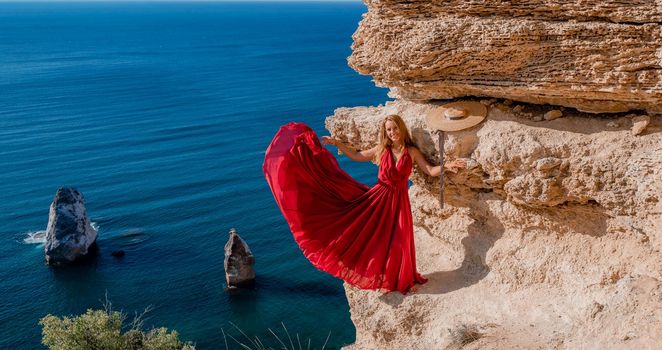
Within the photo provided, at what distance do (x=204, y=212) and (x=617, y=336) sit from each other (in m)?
42.1

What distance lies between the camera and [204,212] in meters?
48.1

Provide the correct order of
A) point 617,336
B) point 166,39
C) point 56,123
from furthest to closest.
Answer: point 166,39 → point 56,123 → point 617,336

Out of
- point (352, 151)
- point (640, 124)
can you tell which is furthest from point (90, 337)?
point (640, 124)

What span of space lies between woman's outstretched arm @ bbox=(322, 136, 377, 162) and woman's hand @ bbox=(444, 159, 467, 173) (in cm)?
138

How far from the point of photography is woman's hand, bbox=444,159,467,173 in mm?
10500

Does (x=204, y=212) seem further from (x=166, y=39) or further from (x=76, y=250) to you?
(x=166, y=39)

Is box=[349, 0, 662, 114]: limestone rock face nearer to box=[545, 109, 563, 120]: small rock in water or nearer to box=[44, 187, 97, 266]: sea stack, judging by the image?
box=[545, 109, 563, 120]: small rock in water

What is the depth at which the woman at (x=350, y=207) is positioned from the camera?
10.9 meters

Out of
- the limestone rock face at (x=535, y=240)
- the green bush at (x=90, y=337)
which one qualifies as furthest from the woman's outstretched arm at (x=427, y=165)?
the green bush at (x=90, y=337)

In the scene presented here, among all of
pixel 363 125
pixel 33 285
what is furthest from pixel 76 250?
pixel 363 125

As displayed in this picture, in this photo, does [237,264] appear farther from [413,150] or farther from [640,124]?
[640,124]

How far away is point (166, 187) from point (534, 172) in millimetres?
47598

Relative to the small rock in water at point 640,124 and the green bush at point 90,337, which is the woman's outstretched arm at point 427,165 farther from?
the green bush at point 90,337

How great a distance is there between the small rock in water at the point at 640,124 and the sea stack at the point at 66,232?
1511 inches
